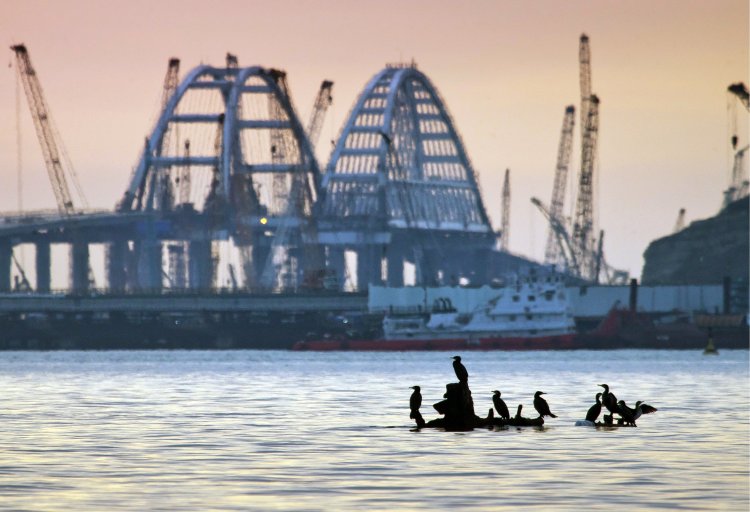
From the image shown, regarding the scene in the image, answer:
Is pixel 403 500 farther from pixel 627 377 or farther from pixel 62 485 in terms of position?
pixel 627 377

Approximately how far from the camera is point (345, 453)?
61.3 metres

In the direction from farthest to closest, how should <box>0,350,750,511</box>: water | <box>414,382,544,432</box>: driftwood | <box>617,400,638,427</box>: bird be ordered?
1. <box>617,400,638,427</box>: bird
2. <box>414,382,544,432</box>: driftwood
3. <box>0,350,750,511</box>: water

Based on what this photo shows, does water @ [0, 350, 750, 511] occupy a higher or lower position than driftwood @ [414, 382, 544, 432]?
lower

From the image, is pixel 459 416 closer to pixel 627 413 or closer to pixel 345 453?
pixel 345 453

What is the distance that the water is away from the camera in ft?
161

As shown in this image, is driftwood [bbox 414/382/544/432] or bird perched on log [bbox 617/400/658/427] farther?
bird perched on log [bbox 617/400/658/427]

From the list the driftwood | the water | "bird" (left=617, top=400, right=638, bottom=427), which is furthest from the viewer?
"bird" (left=617, top=400, right=638, bottom=427)

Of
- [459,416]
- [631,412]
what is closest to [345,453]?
[459,416]

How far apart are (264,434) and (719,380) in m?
62.1

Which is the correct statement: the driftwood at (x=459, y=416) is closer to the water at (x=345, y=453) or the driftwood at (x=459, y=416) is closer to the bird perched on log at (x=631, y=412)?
the water at (x=345, y=453)

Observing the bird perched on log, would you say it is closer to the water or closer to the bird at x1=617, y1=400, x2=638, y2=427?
the bird at x1=617, y1=400, x2=638, y2=427

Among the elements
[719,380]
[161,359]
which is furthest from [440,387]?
[161,359]

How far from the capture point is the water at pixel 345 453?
49.1m

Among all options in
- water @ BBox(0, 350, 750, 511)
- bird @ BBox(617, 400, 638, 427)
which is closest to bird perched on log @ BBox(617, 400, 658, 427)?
bird @ BBox(617, 400, 638, 427)
